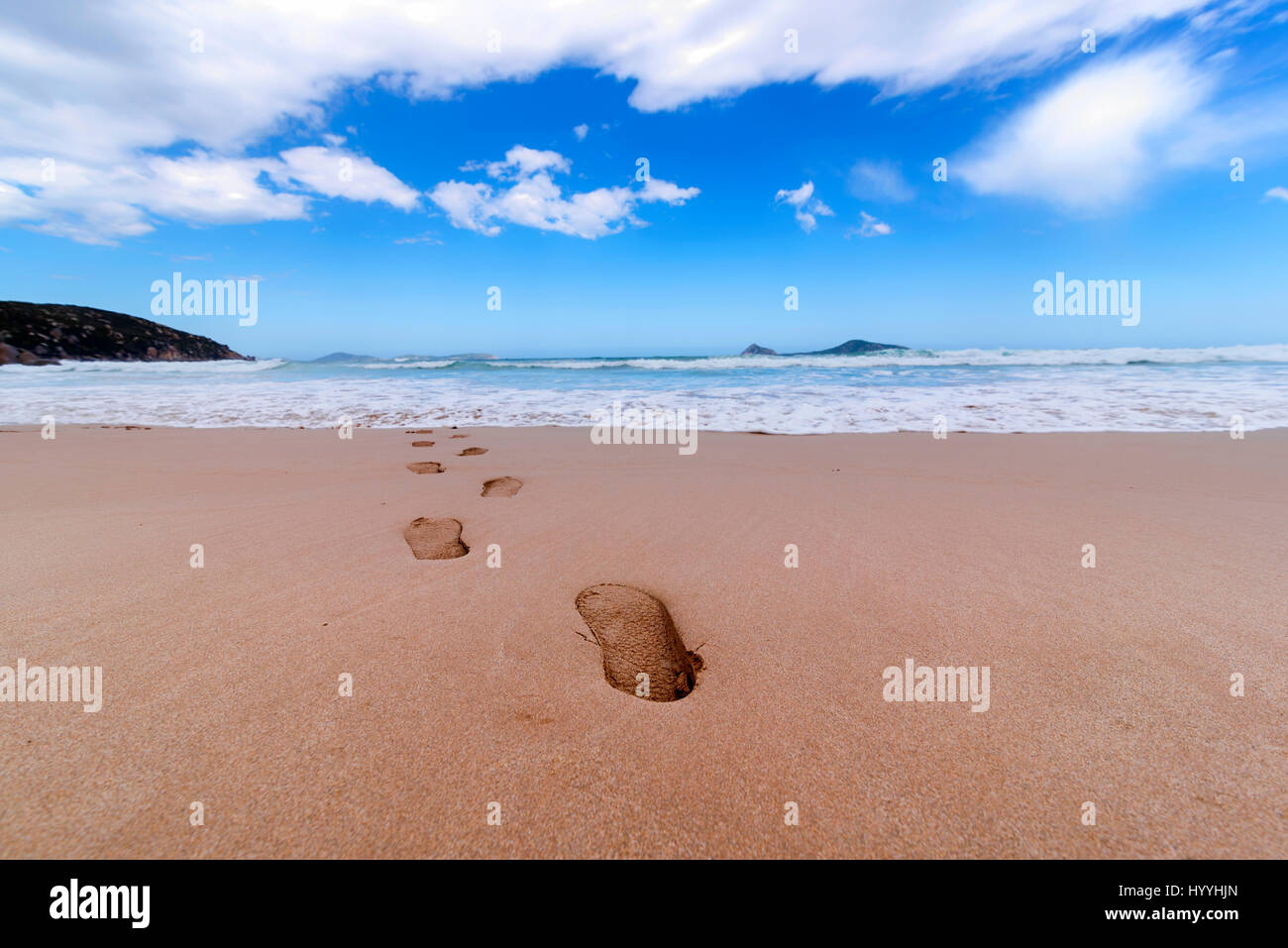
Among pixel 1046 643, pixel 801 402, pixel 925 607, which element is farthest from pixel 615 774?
pixel 801 402

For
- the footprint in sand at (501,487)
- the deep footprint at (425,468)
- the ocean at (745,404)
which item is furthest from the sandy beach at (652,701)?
the ocean at (745,404)

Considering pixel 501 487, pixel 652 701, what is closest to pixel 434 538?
pixel 501 487

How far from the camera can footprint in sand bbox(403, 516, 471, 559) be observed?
3.19 m

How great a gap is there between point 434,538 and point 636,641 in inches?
74.3

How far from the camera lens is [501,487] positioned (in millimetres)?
4723

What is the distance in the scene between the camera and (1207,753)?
5.18 feet

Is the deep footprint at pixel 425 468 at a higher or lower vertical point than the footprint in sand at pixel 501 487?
higher

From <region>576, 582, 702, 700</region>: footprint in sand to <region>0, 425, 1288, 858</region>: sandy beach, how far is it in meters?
0.08

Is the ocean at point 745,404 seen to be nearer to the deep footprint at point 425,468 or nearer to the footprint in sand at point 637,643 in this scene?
the deep footprint at point 425,468

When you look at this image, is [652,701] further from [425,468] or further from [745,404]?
[745,404]

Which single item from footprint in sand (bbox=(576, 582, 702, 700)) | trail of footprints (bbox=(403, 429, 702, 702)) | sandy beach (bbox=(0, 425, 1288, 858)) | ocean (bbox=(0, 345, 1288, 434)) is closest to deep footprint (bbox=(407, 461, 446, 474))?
sandy beach (bbox=(0, 425, 1288, 858))

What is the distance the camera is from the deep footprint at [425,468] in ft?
17.6
